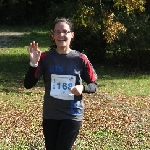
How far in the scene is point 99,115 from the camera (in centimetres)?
899

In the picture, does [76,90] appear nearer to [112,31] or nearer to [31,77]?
Answer: [31,77]

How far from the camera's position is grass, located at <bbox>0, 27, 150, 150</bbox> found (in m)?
7.07

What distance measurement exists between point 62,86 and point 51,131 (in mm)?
444

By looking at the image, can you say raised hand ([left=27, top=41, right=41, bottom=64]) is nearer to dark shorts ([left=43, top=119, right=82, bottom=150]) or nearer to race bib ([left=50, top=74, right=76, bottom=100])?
race bib ([left=50, top=74, right=76, bottom=100])

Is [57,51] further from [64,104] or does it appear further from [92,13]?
[92,13]

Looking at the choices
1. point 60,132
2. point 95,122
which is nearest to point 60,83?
point 60,132

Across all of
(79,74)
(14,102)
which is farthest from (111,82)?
(79,74)

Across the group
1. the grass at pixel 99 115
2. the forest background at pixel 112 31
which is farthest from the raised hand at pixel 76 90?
the forest background at pixel 112 31

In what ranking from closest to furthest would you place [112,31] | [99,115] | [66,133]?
[66,133] → [99,115] → [112,31]

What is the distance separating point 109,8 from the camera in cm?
1767

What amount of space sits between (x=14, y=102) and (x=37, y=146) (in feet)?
12.9

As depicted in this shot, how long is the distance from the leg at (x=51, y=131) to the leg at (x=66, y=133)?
62 mm

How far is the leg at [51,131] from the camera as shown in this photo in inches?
172

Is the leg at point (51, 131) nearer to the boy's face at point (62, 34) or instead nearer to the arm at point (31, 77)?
the arm at point (31, 77)
